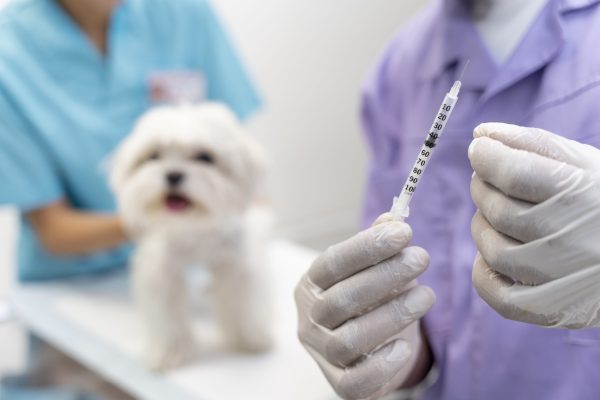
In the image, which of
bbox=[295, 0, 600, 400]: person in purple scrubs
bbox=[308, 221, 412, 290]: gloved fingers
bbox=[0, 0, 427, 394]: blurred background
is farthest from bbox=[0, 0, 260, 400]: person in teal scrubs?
bbox=[0, 0, 427, 394]: blurred background

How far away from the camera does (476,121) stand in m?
0.88

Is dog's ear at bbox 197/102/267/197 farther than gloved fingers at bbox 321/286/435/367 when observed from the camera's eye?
Yes

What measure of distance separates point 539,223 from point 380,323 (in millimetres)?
207

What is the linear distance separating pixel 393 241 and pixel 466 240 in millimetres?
266

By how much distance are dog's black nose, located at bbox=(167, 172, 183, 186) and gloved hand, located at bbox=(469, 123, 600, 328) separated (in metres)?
0.61

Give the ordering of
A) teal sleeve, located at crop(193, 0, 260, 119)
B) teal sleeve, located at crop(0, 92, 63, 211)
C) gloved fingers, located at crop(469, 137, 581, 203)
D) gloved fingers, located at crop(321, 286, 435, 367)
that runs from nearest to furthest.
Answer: gloved fingers, located at crop(469, 137, 581, 203) → gloved fingers, located at crop(321, 286, 435, 367) → teal sleeve, located at crop(0, 92, 63, 211) → teal sleeve, located at crop(193, 0, 260, 119)

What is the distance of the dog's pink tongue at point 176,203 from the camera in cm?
116

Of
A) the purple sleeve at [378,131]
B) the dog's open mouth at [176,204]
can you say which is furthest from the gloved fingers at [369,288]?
the dog's open mouth at [176,204]

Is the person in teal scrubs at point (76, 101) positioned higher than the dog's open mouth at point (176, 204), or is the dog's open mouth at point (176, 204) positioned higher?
the person in teal scrubs at point (76, 101)

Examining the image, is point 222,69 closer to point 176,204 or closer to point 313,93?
point 176,204

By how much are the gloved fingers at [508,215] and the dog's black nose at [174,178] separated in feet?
2.03

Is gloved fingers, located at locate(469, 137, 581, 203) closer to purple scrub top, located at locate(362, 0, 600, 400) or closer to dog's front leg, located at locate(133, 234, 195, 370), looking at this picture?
purple scrub top, located at locate(362, 0, 600, 400)

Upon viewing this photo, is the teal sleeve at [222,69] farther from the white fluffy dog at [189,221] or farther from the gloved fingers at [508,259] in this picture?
the gloved fingers at [508,259]

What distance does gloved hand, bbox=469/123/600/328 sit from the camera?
1.96ft
